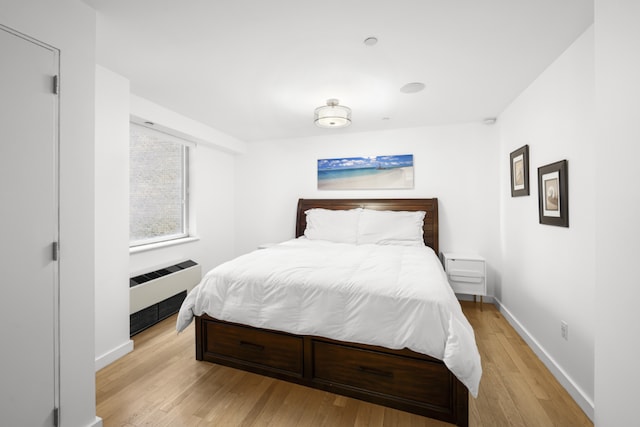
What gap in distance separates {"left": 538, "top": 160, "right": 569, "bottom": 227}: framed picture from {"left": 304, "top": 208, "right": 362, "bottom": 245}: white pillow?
1.98 metres

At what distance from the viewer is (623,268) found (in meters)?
1.05

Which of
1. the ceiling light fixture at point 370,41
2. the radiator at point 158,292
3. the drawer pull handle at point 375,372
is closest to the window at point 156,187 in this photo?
the radiator at point 158,292

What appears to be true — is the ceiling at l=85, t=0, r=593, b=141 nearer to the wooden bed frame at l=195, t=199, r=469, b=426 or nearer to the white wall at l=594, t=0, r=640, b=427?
the white wall at l=594, t=0, r=640, b=427

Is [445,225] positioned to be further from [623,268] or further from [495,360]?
[623,268]

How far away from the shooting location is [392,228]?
3.57m

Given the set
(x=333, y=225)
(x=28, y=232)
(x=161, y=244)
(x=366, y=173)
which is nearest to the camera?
(x=28, y=232)

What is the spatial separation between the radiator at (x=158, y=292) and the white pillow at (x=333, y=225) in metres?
1.63

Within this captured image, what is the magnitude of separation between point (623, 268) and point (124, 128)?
3256mm

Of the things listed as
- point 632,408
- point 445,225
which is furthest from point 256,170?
point 632,408

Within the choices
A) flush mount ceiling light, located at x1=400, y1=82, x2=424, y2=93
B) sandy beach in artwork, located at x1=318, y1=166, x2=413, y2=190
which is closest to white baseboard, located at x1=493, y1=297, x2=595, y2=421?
sandy beach in artwork, located at x1=318, y1=166, x2=413, y2=190

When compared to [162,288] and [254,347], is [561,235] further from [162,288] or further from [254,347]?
[162,288]

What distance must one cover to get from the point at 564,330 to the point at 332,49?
2.53m

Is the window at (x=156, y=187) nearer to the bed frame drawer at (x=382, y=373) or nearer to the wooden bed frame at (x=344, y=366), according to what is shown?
the wooden bed frame at (x=344, y=366)

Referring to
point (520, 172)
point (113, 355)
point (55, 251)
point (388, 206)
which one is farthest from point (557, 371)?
point (113, 355)
